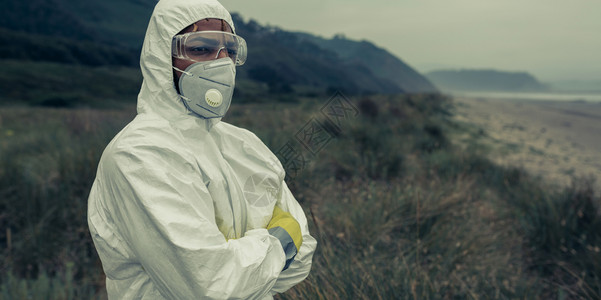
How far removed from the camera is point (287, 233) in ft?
4.19

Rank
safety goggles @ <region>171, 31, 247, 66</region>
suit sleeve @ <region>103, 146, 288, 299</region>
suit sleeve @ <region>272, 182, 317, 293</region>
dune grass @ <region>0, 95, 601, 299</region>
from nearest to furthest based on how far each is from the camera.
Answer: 1. suit sleeve @ <region>103, 146, 288, 299</region>
2. safety goggles @ <region>171, 31, 247, 66</region>
3. suit sleeve @ <region>272, 182, 317, 293</region>
4. dune grass @ <region>0, 95, 601, 299</region>

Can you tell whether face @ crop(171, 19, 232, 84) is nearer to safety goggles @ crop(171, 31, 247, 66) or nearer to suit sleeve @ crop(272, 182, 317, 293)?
safety goggles @ crop(171, 31, 247, 66)

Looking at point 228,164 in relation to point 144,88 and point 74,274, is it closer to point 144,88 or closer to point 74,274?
point 144,88

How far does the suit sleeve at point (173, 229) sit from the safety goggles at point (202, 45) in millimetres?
427

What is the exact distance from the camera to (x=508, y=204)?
4957 mm

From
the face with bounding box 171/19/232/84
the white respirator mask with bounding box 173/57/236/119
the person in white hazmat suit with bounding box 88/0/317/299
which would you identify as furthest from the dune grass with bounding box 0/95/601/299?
the face with bounding box 171/19/232/84

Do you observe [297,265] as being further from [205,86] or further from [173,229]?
[205,86]

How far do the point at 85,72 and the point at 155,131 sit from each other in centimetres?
4427

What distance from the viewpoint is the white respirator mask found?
1261 mm

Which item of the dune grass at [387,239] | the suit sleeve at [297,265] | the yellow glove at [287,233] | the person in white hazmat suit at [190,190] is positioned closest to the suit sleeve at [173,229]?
the person in white hazmat suit at [190,190]

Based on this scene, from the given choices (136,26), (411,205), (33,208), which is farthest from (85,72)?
(136,26)

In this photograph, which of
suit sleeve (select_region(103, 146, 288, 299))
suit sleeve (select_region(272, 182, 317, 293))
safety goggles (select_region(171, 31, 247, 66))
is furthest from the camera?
suit sleeve (select_region(272, 182, 317, 293))

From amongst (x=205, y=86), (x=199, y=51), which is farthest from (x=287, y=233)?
(x=199, y=51)

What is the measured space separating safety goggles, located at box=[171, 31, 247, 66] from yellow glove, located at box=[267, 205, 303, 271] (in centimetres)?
70
